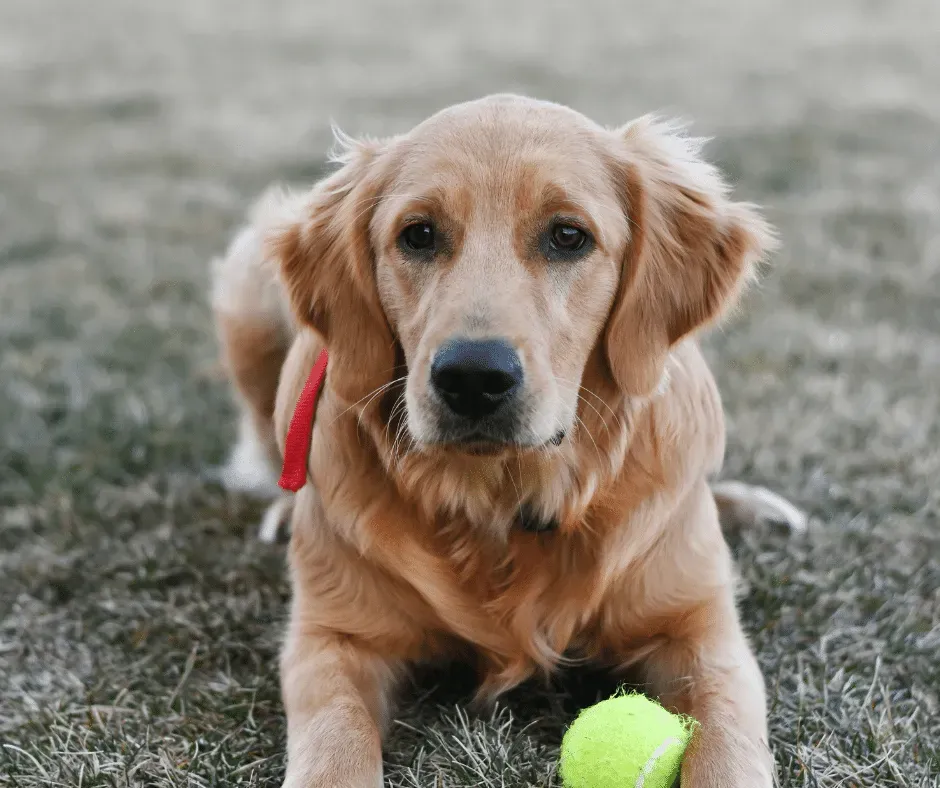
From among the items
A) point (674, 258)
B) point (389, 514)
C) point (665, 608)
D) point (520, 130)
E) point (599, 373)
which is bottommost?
point (665, 608)

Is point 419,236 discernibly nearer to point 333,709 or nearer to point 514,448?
point 514,448

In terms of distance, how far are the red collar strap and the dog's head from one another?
140 mm

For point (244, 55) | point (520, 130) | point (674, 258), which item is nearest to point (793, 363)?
point (674, 258)

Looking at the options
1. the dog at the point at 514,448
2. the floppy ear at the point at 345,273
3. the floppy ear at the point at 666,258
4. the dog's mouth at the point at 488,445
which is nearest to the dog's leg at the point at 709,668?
the dog at the point at 514,448

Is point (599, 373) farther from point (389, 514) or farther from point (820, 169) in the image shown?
point (820, 169)

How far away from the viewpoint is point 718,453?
276 cm

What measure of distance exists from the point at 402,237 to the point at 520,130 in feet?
1.21

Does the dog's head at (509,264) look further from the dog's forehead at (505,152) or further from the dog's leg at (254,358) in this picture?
the dog's leg at (254,358)

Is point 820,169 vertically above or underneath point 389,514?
underneath

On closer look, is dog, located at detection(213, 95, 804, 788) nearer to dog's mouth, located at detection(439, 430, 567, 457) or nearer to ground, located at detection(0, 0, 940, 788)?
dog's mouth, located at detection(439, 430, 567, 457)

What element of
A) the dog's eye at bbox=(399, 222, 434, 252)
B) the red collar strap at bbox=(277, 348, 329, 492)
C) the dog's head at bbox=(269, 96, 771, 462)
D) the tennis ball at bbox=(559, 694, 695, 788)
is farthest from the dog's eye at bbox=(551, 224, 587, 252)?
the tennis ball at bbox=(559, 694, 695, 788)

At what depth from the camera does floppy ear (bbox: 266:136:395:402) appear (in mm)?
2525

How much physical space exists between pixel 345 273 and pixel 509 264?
0.50 meters

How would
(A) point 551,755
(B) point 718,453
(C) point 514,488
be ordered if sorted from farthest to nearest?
(B) point 718,453 → (C) point 514,488 → (A) point 551,755
